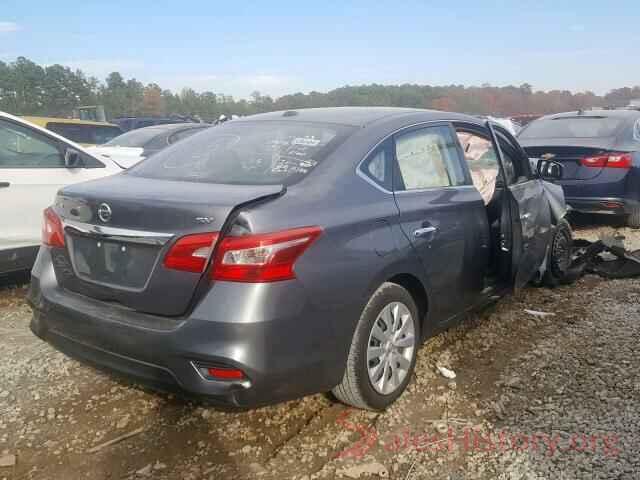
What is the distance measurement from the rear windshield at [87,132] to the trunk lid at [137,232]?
11147mm


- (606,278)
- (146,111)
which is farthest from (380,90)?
(606,278)

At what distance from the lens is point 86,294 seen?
255 cm

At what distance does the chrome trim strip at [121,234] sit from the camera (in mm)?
2232

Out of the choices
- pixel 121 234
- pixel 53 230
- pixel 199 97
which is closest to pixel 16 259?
pixel 53 230

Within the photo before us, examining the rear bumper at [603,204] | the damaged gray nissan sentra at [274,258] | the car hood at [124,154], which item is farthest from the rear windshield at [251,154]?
the rear bumper at [603,204]

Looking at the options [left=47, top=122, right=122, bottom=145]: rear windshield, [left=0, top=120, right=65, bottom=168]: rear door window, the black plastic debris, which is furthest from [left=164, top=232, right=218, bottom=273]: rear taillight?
[left=47, top=122, right=122, bottom=145]: rear windshield

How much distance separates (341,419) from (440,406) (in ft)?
1.83

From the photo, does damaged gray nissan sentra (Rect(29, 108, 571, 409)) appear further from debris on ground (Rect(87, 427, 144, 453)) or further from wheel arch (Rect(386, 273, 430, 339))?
debris on ground (Rect(87, 427, 144, 453))

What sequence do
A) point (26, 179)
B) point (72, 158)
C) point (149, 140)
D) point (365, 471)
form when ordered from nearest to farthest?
point (365, 471) < point (26, 179) < point (72, 158) < point (149, 140)

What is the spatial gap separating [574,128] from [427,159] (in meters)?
5.20

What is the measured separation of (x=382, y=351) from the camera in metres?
2.78

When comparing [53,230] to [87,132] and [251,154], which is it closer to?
[251,154]

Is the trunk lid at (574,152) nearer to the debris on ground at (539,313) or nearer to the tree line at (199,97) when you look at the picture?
the debris on ground at (539,313)

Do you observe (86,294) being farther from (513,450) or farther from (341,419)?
(513,450)
